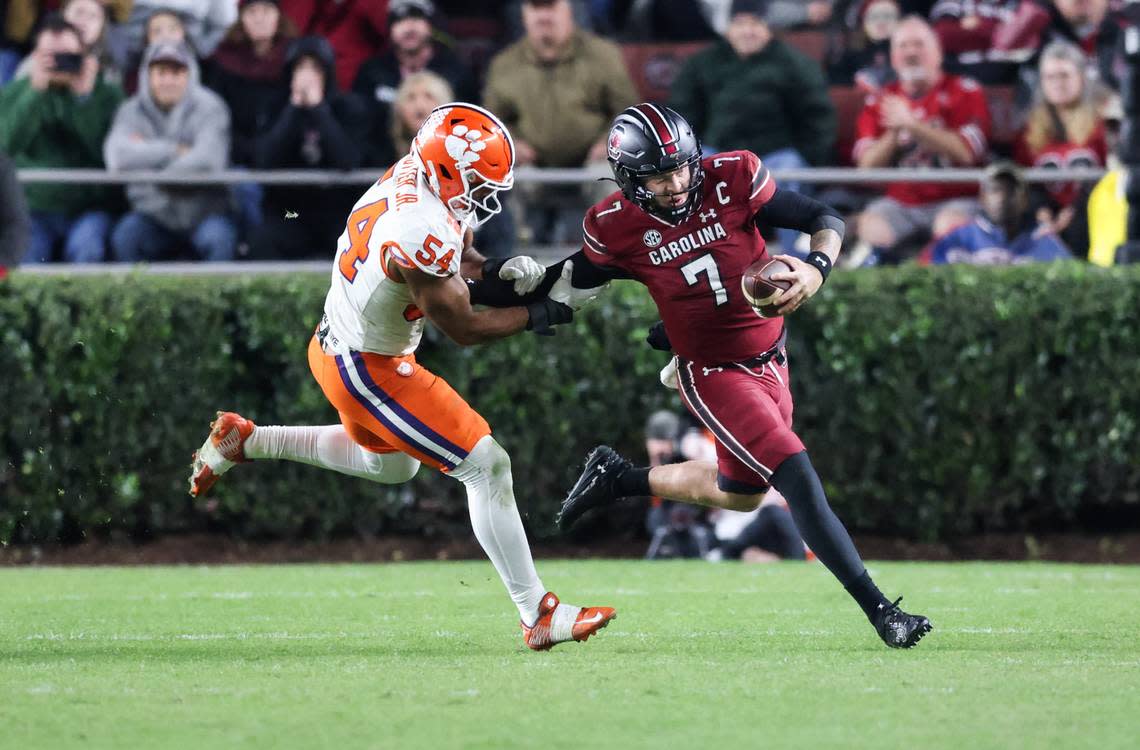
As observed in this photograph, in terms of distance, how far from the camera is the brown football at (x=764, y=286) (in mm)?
6711

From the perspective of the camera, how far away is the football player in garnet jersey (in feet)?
22.6

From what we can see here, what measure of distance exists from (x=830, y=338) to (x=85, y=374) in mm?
4695

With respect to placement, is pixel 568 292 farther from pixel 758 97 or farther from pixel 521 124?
pixel 521 124

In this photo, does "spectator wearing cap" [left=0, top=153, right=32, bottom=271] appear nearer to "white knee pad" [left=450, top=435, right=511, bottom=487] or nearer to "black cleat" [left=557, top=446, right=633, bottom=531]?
"black cleat" [left=557, top=446, right=633, bottom=531]

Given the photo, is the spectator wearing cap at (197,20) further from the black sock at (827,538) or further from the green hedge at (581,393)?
the black sock at (827,538)

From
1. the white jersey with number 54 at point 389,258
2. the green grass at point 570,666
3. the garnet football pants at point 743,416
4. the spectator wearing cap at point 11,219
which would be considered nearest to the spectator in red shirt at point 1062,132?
the green grass at point 570,666

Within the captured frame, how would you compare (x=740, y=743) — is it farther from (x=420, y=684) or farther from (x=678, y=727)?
(x=420, y=684)

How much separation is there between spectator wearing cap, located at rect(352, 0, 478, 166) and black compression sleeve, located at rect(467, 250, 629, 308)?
601 cm

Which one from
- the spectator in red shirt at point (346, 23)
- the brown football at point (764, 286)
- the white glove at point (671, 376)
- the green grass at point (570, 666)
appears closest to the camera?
the green grass at point (570, 666)

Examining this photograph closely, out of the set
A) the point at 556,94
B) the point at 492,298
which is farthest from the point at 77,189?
the point at 492,298

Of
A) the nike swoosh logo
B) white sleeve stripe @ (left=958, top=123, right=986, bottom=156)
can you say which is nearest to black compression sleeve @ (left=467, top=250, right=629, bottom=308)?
the nike swoosh logo

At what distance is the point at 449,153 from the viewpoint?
678cm

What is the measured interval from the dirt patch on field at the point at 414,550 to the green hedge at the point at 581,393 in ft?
0.41

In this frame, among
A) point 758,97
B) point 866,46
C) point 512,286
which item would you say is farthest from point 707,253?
point 866,46
